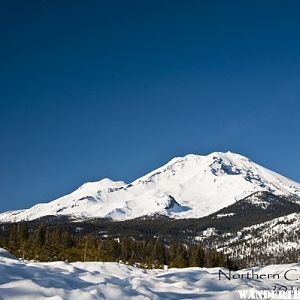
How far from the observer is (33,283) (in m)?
9.52

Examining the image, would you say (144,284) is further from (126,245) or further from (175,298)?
(126,245)

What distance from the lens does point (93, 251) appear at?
4853cm

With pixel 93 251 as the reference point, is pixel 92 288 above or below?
below

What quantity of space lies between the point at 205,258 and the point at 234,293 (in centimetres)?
7959

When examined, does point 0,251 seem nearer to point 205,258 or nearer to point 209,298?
point 209,298

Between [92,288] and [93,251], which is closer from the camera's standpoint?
[92,288]

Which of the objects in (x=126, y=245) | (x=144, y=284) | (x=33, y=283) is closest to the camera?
(x=33, y=283)

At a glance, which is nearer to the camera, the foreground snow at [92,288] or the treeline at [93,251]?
the foreground snow at [92,288]

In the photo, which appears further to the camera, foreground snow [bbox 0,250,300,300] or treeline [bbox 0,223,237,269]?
treeline [bbox 0,223,237,269]

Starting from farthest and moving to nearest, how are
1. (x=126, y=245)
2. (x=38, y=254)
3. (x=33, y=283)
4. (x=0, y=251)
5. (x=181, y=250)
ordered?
(x=126, y=245), (x=181, y=250), (x=38, y=254), (x=0, y=251), (x=33, y=283)

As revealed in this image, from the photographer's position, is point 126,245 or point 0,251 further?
point 126,245

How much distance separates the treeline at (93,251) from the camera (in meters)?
43.2

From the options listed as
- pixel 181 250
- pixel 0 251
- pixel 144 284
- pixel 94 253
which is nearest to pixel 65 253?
pixel 94 253

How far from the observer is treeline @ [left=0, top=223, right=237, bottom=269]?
43216 millimetres
